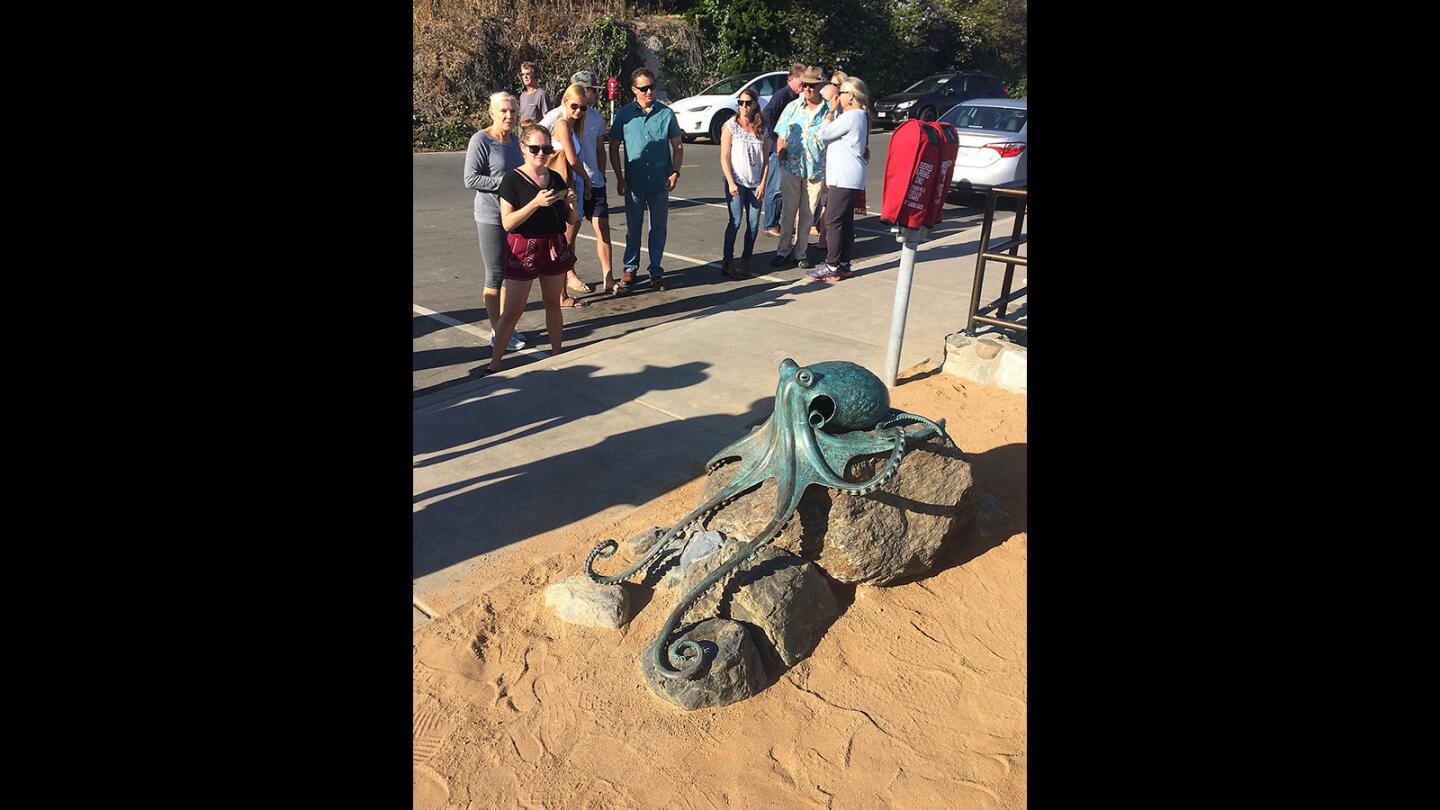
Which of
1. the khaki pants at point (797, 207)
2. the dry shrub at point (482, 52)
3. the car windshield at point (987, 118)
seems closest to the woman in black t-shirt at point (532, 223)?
the khaki pants at point (797, 207)

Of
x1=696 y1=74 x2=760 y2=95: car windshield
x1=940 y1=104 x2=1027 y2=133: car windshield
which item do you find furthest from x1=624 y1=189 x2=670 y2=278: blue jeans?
x1=696 y1=74 x2=760 y2=95: car windshield

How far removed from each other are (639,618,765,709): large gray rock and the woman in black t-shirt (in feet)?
9.89

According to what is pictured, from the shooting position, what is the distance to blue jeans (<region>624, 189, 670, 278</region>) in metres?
7.49

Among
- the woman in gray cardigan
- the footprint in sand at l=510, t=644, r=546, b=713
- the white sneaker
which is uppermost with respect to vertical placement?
the woman in gray cardigan

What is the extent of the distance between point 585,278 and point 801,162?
220 cm

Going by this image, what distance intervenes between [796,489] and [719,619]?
0.53 m

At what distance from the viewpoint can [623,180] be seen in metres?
7.69

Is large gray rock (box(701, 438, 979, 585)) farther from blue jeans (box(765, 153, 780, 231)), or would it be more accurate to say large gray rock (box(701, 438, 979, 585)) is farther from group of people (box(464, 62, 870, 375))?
blue jeans (box(765, 153, 780, 231))

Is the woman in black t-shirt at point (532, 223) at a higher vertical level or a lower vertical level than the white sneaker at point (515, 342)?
higher

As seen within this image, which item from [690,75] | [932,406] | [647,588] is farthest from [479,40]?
[647,588]

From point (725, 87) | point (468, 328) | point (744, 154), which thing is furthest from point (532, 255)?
point (725, 87)

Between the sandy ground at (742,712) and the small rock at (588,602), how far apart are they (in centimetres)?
5

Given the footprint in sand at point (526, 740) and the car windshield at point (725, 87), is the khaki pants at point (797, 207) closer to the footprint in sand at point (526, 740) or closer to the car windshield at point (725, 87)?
the footprint in sand at point (526, 740)

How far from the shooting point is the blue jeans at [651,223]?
7492 mm
